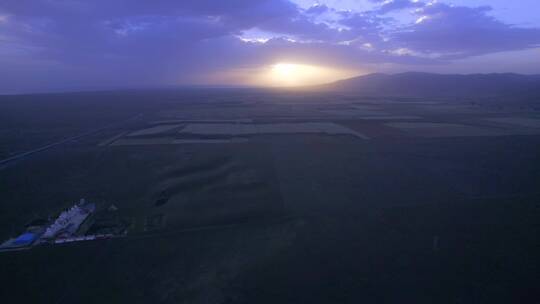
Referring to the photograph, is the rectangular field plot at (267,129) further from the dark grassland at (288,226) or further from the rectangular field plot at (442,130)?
the dark grassland at (288,226)

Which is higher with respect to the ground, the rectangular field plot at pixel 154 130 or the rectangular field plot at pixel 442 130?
the rectangular field plot at pixel 154 130

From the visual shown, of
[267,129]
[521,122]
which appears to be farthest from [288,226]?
[521,122]

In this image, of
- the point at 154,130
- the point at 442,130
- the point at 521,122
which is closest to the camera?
the point at 442,130

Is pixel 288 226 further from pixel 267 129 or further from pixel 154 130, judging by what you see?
pixel 154 130

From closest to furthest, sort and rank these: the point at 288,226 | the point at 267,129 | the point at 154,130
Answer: the point at 288,226 → the point at 267,129 → the point at 154,130

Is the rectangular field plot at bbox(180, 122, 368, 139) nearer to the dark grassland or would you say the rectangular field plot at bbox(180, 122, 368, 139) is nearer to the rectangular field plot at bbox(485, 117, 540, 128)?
the dark grassland

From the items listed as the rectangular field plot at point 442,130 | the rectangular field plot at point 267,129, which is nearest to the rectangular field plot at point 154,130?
the rectangular field plot at point 267,129
